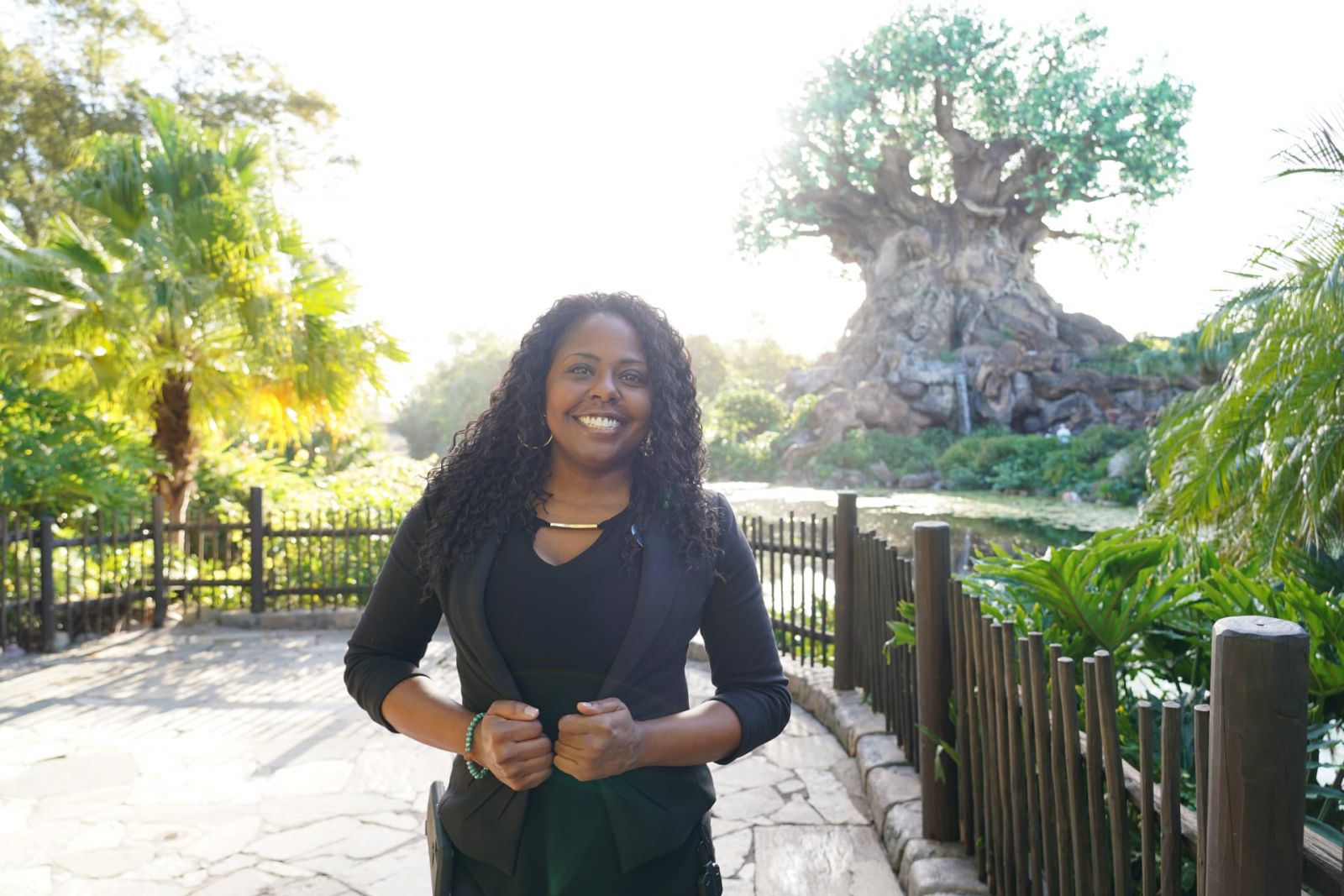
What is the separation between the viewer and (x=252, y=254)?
9.02m

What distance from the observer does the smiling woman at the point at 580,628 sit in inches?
55.1

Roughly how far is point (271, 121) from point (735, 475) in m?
15.6

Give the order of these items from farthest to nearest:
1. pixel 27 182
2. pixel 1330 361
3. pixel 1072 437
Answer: pixel 1072 437 < pixel 27 182 < pixel 1330 361

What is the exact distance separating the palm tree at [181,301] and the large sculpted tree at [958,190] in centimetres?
1943

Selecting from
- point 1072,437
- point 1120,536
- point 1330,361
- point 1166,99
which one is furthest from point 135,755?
point 1166,99

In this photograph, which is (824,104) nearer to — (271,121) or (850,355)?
(850,355)

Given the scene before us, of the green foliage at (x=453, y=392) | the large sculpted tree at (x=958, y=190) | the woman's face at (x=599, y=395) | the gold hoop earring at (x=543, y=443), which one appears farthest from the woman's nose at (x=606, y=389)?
the green foliage at (x=453, y=392)

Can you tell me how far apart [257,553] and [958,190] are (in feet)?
88.2

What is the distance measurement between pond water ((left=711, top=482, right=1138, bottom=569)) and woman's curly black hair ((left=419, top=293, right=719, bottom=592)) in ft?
32.8

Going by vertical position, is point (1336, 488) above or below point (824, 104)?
below

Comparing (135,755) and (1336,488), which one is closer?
(1336,488)

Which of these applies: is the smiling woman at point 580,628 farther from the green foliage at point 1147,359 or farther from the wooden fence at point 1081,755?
the green foliage at point 1147,359

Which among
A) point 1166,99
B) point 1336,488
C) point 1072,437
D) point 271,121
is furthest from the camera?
point 1166,99

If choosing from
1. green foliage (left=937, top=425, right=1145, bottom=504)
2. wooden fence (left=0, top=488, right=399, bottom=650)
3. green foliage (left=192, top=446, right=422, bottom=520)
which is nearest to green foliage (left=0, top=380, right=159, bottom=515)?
wooden fence (left=0, top=488, right=399, bottom=650)
